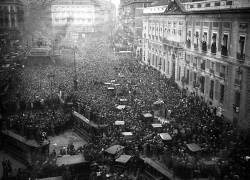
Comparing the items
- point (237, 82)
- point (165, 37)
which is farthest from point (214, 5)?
point (165, 37)

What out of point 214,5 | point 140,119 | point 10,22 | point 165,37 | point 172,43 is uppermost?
point 10,22

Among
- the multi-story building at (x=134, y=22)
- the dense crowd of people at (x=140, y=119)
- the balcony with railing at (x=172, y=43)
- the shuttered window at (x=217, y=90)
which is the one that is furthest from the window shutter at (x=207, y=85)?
the multi-story building at (x=134, y=22)

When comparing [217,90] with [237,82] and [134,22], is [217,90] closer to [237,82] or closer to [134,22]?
[237,82]

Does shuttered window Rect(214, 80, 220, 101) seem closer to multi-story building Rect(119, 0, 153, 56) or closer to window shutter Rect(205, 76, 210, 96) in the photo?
window shutter Rect(205, 76, 210, 96)

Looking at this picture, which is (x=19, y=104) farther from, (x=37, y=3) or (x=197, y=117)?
(x=37, y=3)

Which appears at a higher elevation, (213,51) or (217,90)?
(213,51)

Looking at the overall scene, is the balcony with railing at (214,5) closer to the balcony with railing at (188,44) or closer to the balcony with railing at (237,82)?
the balcony with railing at (188,44)

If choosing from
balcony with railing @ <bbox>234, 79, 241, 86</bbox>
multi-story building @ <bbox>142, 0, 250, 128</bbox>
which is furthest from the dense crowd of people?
balcony with railing @ <bbox>234, 79, 241, 86</bbox>
